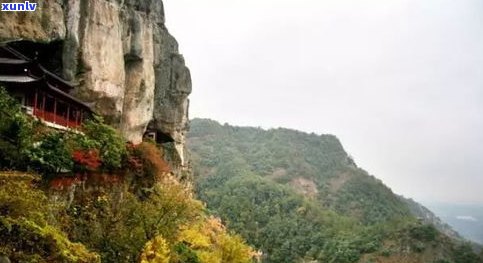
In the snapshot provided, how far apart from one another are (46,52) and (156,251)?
13254 millimetres

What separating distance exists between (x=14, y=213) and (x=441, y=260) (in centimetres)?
8979

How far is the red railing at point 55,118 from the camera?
27.4 metres

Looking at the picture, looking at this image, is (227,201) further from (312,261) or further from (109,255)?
(109,255)

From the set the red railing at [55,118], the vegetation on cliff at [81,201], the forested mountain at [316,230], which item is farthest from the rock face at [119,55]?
the forested mountain at [316,230]

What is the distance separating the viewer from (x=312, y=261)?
10050 centimetres

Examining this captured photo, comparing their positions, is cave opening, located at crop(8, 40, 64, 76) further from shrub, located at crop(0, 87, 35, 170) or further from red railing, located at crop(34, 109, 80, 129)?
shrub, located at crop(0, 87, 35, 170)

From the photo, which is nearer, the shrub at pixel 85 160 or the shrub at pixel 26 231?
the shrub at pixel 26 231

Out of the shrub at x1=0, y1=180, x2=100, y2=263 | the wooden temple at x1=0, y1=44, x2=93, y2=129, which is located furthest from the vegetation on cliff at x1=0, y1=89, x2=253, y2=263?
the wooden temple at x1=0, y1=44, x2=93, y2=129

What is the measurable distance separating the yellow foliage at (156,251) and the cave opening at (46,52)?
11.7 metres

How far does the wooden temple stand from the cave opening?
0.75 metres

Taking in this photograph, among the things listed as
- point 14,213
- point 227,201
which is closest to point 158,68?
point 14,213

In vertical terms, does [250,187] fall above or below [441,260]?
above

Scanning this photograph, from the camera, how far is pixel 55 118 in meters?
29.0

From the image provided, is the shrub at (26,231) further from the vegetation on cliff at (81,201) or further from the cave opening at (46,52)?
the cave opening at (46,52)
